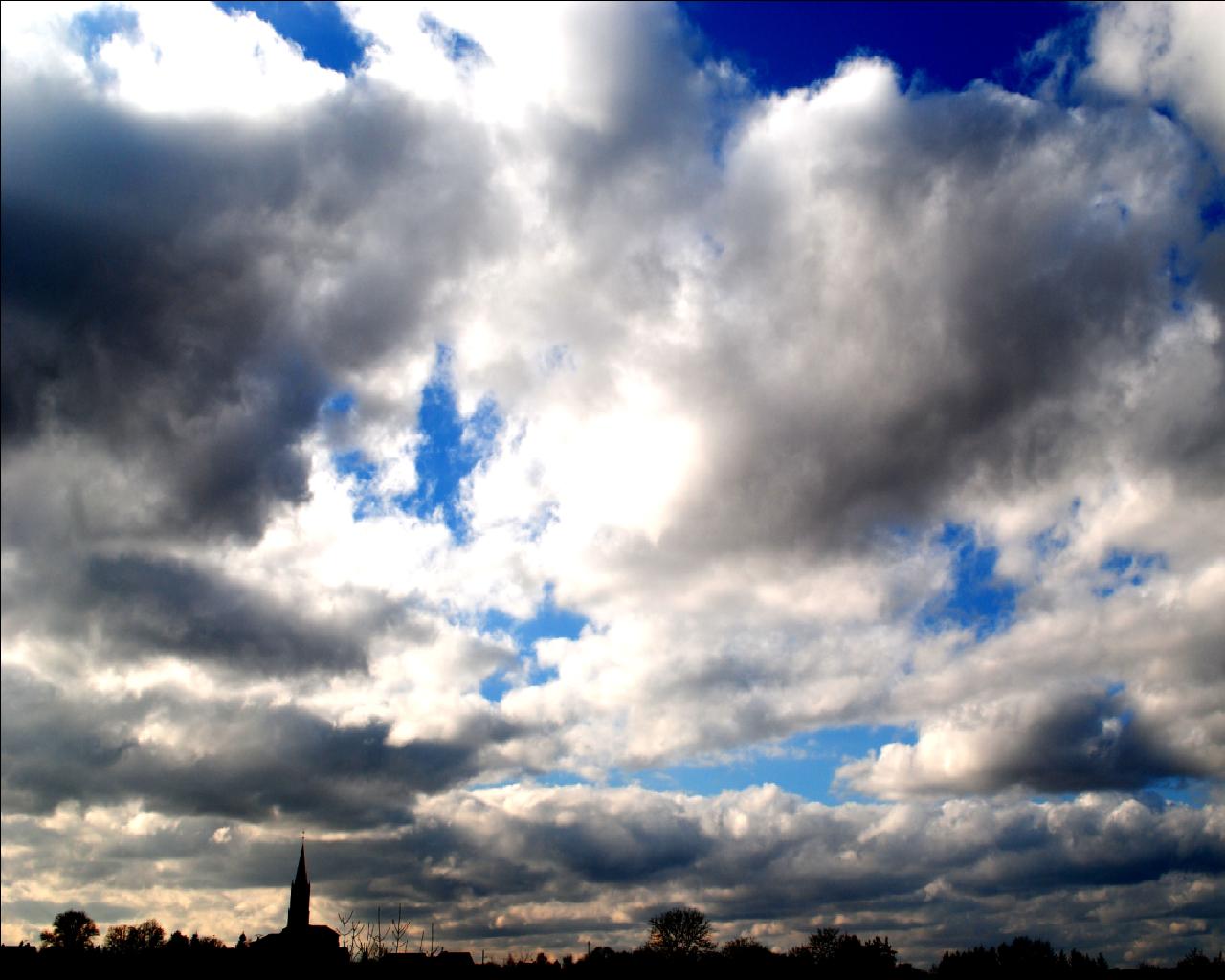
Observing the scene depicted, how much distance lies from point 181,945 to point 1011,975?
149m

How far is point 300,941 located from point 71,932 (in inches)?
1812

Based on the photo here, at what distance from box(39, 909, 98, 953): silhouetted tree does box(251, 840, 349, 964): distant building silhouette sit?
1258 inches

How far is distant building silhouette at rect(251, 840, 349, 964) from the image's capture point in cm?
16988

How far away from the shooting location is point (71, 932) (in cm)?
19412

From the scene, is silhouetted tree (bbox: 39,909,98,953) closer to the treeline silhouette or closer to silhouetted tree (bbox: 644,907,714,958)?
the treeline silhouette

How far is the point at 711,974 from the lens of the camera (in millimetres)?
162250

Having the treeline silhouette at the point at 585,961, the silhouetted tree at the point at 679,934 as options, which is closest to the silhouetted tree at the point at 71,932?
the treeline silhouette at the point at 585,961

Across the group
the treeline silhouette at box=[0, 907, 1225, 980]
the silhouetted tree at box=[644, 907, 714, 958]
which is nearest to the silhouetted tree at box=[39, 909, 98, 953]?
the treeline silhouette at box=[0, 907, 1225, 980]

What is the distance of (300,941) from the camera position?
18475cm

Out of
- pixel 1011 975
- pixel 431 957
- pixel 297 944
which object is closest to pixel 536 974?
pixel 431 957

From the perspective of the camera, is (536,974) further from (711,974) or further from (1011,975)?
(1011,975)

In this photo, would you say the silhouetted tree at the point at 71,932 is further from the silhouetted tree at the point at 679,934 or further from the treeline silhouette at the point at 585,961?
the silhouetted tree at the point at 679,934

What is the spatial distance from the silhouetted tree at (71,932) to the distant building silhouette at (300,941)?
32.0 m

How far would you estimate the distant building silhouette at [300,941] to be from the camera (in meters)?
170
